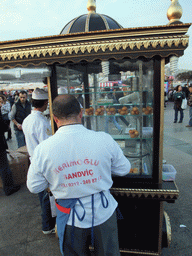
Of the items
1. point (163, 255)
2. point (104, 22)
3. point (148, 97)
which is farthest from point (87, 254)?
point (104, 22)

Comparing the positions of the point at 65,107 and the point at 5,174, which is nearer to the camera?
the point at 65,107

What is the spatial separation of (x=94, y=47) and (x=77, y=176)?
4.47 feet

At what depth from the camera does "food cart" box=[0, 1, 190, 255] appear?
6.29ft

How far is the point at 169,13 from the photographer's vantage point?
6.57 ft

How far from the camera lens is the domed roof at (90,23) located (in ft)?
13.3

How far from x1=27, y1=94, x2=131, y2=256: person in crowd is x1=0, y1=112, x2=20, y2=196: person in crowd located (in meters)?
2.78

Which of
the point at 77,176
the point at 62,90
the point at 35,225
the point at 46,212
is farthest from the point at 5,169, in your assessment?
the point at 77,176

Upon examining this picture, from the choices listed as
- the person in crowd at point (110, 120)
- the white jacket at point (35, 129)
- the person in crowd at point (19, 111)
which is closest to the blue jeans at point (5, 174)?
the person in crowd at point (19, 111)

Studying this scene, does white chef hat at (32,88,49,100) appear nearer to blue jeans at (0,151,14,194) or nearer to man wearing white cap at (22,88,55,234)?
man wearing white cap at (22,88,55,234)

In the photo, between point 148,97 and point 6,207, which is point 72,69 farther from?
point 6,207

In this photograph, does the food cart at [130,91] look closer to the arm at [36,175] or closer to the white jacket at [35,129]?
the white jacket at [35,129]

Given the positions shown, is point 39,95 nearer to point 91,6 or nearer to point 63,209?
point 63,209

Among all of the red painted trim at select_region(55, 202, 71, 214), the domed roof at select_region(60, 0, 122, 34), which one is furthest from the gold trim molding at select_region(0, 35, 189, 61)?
the domed roof at select_region(60, 0, 122, 34)

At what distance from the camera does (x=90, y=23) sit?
13.3 feet
